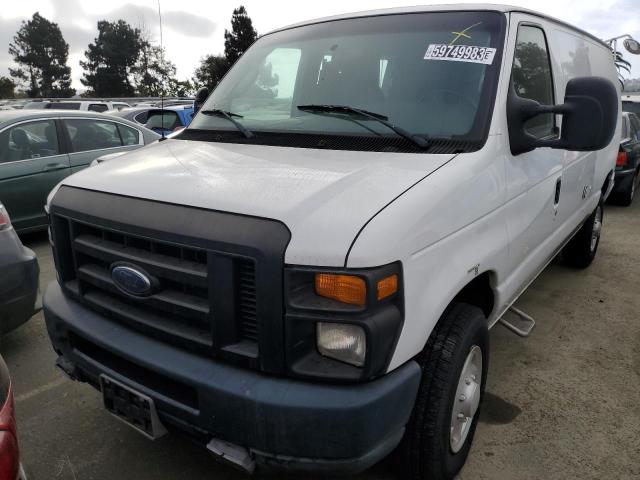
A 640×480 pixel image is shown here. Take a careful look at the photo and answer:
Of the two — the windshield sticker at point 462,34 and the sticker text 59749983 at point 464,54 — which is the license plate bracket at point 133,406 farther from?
the windshield sticker at point 462,34

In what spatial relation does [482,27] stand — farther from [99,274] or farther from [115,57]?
[115,57]

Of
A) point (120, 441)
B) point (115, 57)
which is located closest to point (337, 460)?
point (120, 441)

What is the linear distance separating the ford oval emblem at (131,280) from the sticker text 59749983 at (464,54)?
1721 millimetres

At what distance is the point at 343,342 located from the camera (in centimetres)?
178

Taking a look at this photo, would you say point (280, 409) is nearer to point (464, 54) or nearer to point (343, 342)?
point (343, 342)

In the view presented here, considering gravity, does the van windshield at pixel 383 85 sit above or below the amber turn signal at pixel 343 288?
above

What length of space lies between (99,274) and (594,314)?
379cm

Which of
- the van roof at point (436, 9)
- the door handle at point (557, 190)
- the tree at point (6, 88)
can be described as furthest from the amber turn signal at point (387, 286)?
the tree at point (6, 88)

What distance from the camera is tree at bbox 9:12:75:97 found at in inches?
2640

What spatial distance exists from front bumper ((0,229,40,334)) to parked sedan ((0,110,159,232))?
8.87ft

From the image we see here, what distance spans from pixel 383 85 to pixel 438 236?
1.04 metres

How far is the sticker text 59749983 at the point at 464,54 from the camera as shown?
2.57 metres

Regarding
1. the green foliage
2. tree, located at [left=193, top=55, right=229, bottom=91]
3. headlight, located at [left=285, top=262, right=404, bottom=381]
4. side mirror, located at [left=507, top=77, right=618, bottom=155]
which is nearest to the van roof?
side mirror, located at [left=507, top=77, right=618, bottom=155]

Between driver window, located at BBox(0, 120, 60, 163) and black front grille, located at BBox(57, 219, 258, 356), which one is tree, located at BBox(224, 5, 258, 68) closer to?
driver window, located at BBox(0, 120, 60, 163)
